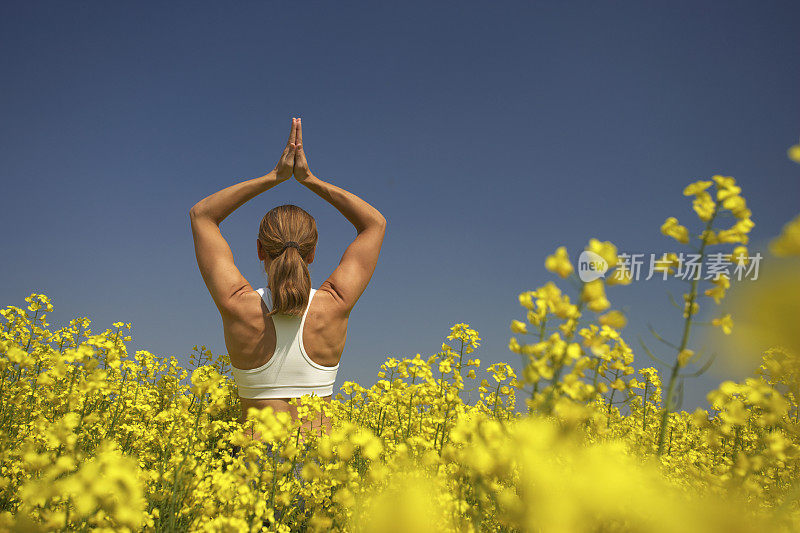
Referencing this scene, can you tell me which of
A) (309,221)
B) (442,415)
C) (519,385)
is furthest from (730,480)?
(309,221)

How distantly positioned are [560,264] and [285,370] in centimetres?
280

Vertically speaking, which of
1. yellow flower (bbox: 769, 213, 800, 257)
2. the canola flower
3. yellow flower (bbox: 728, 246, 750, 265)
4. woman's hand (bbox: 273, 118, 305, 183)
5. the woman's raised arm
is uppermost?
woman's hand (bbox: 273, 118, 305, 183)

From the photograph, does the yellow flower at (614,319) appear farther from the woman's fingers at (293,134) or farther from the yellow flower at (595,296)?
the woman's fingers at (293,134)

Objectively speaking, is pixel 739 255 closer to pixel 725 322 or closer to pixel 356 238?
pixel 725 322

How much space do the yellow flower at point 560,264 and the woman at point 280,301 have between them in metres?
2.46

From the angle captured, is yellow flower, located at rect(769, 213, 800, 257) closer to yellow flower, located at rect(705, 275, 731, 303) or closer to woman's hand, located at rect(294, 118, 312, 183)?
yellow flower, located at rect(705, 275, 731, 303)

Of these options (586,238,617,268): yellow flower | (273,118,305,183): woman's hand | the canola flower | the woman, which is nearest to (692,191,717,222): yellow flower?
the canola flower

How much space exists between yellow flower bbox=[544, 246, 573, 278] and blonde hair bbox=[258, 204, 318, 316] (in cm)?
246

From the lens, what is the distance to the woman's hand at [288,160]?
14.0 feet

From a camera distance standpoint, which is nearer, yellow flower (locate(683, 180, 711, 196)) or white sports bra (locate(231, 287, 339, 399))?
yellow flower (locate(683, 180, 711, 196))

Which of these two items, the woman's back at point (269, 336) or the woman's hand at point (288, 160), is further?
the woman's hand at point (288, 160)

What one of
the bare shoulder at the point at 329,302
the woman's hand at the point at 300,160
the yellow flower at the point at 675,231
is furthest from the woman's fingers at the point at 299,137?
the yellow flower at the point at 675,231

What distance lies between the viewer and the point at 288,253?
355cm

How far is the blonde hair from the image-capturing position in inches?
134
